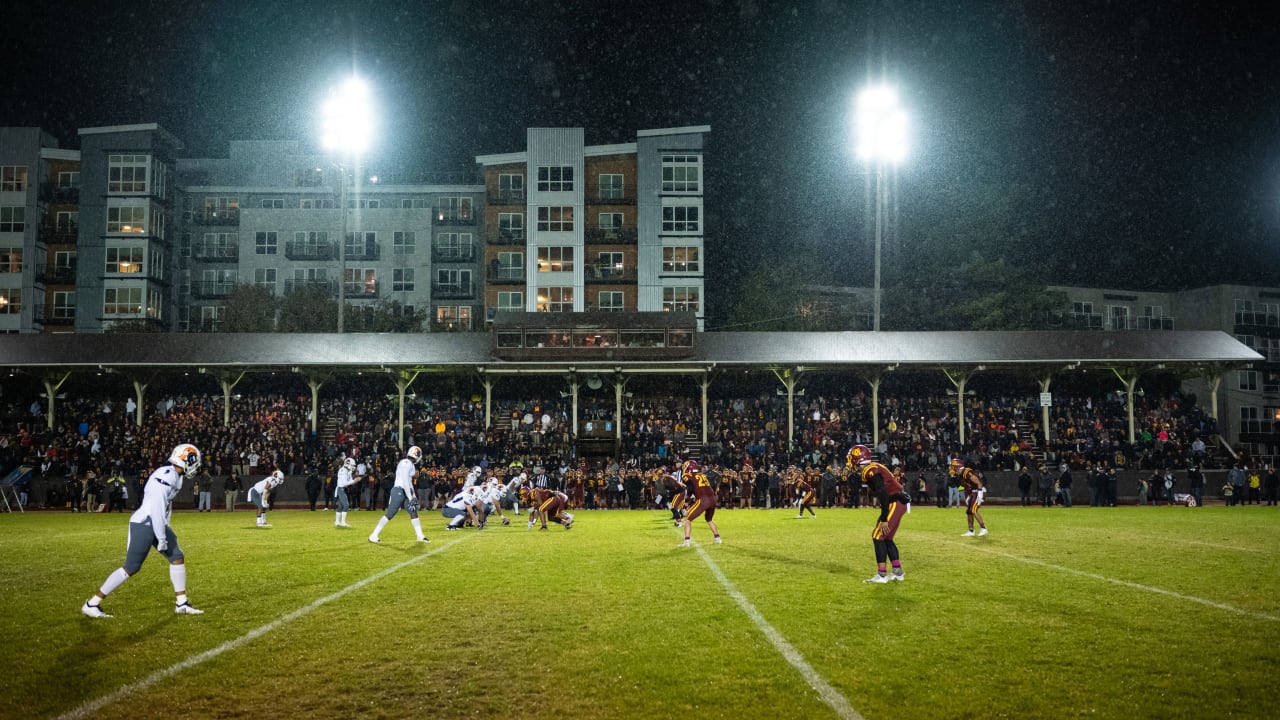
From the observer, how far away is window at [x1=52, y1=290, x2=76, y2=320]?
209 ft

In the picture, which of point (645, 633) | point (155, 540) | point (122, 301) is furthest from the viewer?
point (122, 301)

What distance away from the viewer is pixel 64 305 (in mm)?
63812

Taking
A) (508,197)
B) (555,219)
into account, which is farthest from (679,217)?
(508,197)

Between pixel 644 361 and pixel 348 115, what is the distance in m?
17.7

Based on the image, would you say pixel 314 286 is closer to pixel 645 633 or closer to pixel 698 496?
pixel 698 496

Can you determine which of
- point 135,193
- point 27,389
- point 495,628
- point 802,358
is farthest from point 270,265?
point 495,628

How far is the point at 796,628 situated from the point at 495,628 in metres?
3.22

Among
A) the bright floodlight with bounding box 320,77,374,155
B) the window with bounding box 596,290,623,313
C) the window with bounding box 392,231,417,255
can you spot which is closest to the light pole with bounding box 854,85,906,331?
the bright floodlight with bounding box 320,77,374,155

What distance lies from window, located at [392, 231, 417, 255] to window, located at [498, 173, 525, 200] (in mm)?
7537

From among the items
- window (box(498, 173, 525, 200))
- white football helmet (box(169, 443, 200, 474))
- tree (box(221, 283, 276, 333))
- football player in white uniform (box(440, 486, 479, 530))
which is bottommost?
football player in white uniform (box(440, 486, 479, 530))

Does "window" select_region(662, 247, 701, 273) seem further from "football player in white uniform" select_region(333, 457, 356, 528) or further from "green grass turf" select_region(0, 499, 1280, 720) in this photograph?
"green grass turf" select_region(0, 499, 1280, 720)

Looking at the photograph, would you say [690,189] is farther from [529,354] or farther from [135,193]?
[135,193]

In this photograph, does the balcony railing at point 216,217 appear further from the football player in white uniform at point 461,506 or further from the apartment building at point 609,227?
the football player in white uniform at point 461,506

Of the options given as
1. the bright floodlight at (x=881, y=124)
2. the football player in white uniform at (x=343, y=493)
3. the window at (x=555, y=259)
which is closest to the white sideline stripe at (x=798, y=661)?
the football player in white uniform at (x=343, y=493)
